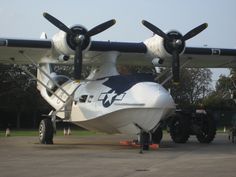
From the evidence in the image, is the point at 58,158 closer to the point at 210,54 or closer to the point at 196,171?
the point at 196,171

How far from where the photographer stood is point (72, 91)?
22672 millimetres

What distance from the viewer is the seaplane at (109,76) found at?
17.9 m

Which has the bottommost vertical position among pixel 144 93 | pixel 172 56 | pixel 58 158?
pixel 58 158

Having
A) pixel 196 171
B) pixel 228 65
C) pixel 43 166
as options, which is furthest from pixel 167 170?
pixel 228 65

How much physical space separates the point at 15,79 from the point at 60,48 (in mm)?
37384

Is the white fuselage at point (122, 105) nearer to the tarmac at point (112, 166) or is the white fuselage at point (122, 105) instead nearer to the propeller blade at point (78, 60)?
the propeller blade at point (78, 60)

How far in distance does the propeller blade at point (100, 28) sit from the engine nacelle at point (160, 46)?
207 centimetres

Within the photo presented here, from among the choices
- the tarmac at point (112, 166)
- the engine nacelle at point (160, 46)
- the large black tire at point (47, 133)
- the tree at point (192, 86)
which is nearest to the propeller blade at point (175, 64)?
the engine nacelle at point (160, 46)

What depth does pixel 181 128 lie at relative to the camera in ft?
76.4

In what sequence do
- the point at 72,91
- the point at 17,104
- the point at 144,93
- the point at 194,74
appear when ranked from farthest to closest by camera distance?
the point at 194,74
the point at 17,104
the point at 72,91
the point at 144,93

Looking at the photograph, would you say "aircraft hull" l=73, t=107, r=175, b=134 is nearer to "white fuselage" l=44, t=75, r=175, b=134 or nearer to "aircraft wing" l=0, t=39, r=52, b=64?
"white fuselage" l=44, t=75, r=175, b=134

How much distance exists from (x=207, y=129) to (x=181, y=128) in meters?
1.30

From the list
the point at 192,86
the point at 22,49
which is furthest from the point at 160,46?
the point at 192,86

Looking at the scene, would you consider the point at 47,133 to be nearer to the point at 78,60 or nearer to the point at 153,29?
the point at 78,60
